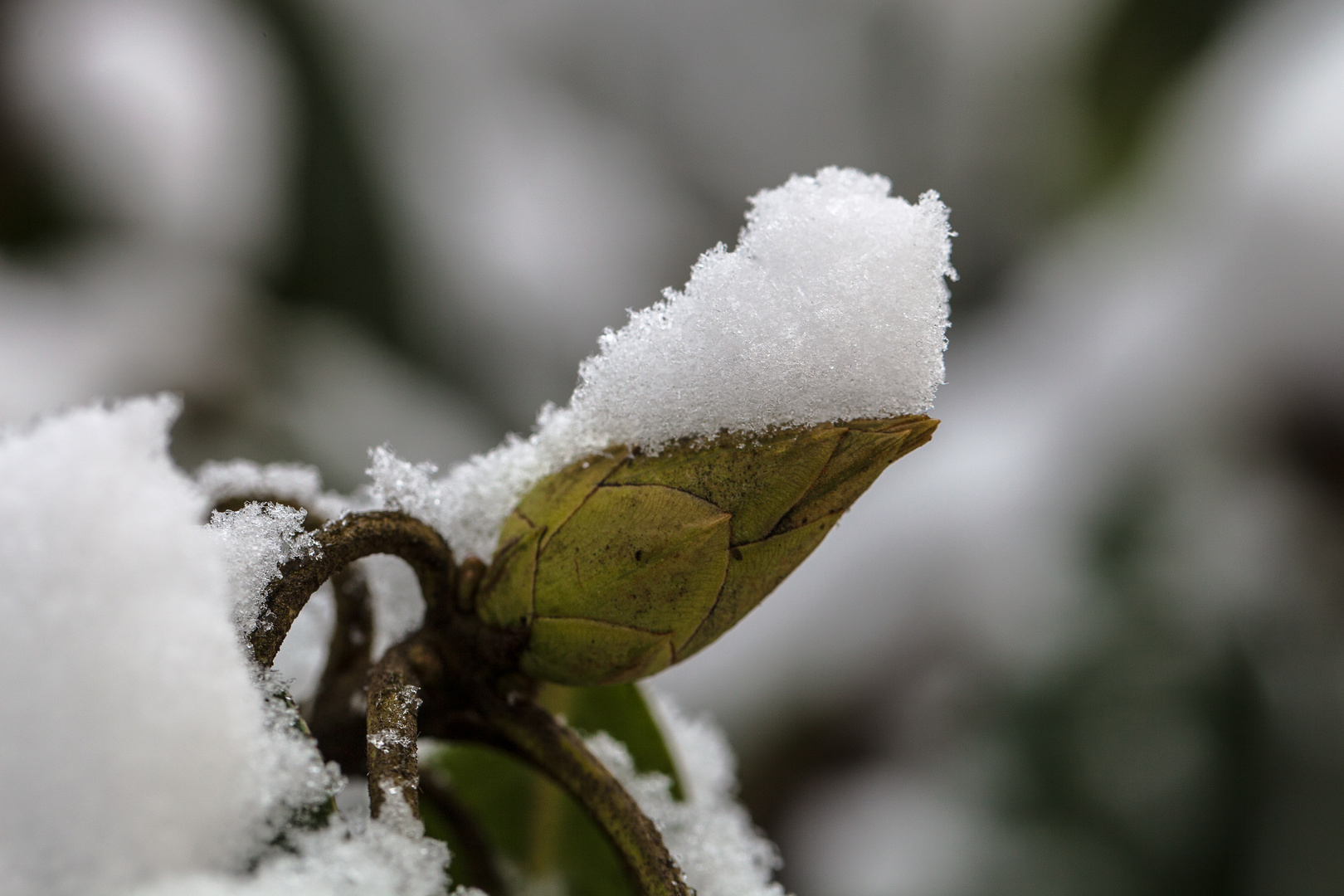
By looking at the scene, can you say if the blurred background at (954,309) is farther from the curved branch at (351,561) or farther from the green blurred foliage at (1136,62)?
the curved branch at (351,561)

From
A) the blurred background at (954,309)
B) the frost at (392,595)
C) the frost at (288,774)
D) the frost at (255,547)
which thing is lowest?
the frost at (288,774)

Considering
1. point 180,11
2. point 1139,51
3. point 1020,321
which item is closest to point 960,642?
point 1020,321

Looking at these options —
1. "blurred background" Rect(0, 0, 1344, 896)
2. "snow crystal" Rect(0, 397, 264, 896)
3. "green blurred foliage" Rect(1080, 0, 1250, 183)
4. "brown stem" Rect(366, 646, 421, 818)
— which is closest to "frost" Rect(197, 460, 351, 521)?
"brown stem" Rect(366, 646, 421, 818)

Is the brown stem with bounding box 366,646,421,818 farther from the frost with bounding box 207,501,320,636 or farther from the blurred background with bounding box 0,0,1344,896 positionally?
the blurred background with bounding box 0,0,1344,896

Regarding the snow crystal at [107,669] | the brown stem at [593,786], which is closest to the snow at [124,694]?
the snow crystal at [107,669]

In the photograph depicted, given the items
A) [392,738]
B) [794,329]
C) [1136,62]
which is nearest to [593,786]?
[392,738]

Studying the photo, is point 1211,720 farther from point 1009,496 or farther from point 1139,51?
point 1139,51
